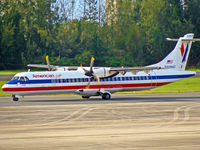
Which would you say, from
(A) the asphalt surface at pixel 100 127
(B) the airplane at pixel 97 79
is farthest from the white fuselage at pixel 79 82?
(A) the asphalt surface at pixel 100 127

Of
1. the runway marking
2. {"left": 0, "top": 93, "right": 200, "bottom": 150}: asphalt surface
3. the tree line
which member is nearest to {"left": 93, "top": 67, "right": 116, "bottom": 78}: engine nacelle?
{"left": 0, "top": 93, "right": 200, "bottom": 150}: asphalt surface

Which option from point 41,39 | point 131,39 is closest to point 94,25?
point 41,39

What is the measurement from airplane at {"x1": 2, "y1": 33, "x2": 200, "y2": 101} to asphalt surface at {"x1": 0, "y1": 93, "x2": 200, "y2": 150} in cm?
443

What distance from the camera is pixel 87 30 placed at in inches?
3361

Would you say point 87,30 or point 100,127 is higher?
point 87,30

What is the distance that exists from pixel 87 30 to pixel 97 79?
5049cm

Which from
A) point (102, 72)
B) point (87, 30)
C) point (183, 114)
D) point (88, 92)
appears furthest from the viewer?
point (87, 30)

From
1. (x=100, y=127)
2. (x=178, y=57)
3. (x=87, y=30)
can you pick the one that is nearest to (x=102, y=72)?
(x=178, y=57)

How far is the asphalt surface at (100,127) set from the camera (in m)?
14.8

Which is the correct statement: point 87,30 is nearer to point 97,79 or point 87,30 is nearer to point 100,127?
point 97,79

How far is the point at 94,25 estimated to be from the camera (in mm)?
88000

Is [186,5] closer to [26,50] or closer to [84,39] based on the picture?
[84,39]

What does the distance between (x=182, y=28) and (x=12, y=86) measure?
57.6 meters

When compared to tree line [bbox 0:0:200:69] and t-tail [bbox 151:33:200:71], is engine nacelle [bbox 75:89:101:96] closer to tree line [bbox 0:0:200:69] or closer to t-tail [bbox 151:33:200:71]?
t-tail [bbox 151:33:200:71]
